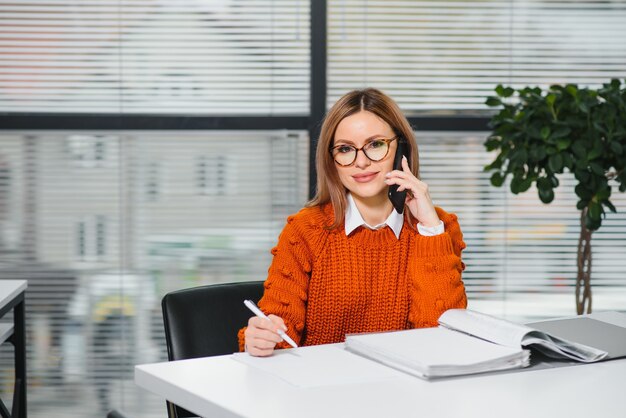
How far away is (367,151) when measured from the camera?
2086 millimetres

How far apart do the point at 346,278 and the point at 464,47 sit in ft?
5.84

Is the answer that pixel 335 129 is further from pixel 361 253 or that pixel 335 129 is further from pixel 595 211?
pixel 595 211

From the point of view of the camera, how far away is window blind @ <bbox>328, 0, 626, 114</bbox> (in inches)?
137

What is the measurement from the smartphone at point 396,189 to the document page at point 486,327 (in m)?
0.35

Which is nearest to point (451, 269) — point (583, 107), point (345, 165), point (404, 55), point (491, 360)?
point (345, 165)

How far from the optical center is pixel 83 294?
346 cm

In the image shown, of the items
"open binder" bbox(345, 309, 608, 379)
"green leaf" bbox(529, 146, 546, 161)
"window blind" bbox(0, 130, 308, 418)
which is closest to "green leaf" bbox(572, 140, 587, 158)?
"green leaf" bbox(529, 146, 546, 161)

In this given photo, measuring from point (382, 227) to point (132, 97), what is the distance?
1.67 meters

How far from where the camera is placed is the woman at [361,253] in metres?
2.01

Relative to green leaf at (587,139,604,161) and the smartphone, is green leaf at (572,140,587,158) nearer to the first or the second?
green leaf at (587,139,604,161)

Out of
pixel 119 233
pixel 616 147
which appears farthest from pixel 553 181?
pixel 119 233

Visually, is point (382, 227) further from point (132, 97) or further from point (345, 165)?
point (132, 97)

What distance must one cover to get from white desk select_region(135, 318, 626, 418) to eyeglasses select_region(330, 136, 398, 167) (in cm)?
68

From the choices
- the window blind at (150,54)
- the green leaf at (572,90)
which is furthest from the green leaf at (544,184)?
the window blind at (150,54)
